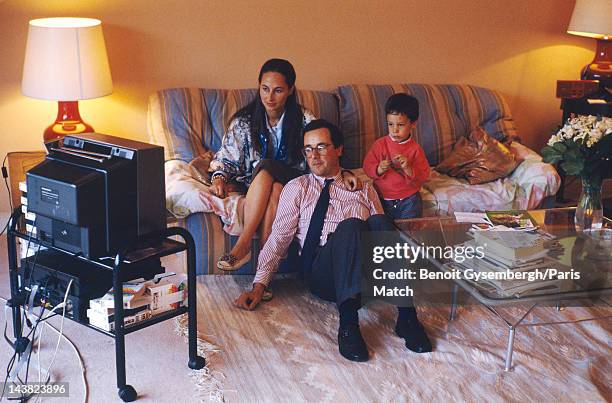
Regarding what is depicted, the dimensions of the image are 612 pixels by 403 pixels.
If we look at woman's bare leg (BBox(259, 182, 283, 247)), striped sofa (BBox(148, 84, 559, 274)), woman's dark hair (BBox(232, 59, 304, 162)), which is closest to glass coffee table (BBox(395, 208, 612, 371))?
striped sofa (BBox(148, 84, 559, 274))

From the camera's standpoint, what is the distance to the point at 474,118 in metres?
4.26

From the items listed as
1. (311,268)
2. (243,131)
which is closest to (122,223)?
(311,268)

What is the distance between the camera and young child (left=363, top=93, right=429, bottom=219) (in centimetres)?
350

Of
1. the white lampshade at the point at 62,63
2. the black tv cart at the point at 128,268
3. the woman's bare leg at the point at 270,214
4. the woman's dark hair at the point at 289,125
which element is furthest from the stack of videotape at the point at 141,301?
the white lampshade at the point at 62,63

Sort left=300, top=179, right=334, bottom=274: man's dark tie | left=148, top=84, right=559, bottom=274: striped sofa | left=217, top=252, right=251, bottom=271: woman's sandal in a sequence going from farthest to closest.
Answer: left=148, top=84, right=559, bottom=274: striped sofa < left=217, top=252, right=251, bottom=271: woman's sandal < left=300, top=179, right=334, bottom=274: man's dark tie

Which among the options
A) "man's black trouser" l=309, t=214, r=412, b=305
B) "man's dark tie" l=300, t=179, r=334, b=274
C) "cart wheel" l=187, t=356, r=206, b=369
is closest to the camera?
"cart wheel" l=187, t=356, r=206, b=369

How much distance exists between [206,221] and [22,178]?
39.4 inches

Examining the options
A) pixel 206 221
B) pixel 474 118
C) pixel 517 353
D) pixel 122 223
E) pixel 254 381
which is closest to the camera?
pixel 122 223

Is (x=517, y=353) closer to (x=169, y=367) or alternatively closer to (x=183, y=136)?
(x=169, y=367)

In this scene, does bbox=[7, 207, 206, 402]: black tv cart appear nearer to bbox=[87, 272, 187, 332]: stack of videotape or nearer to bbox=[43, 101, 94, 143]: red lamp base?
bbox=[87, 272, 187, 332]: stack of videotape

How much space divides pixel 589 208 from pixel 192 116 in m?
1.88

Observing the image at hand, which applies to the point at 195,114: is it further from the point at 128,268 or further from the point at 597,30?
the point at 597,30

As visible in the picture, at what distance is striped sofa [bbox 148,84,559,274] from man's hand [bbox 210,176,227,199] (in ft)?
0.34

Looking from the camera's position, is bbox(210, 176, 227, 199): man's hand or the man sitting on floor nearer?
the man sitting on floor
